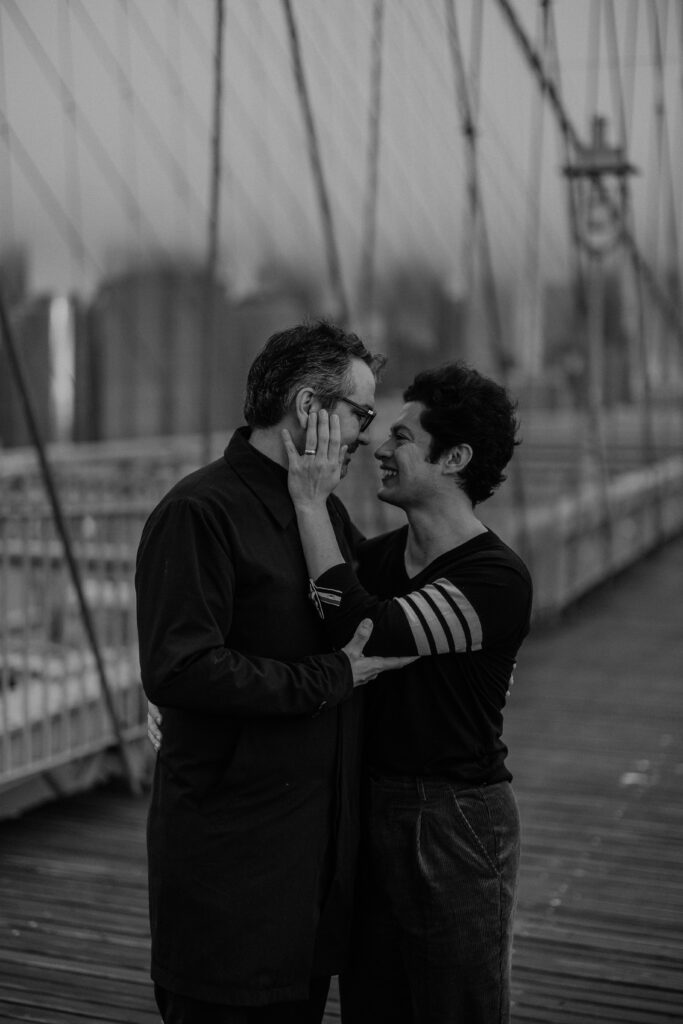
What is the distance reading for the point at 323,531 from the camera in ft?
5.30

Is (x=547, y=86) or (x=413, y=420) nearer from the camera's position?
(x=413, y=420)

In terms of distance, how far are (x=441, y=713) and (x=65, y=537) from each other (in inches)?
82.3

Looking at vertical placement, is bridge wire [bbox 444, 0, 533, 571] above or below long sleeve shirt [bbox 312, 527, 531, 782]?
above

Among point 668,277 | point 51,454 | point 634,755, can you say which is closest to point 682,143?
point 668,277

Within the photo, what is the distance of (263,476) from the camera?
64.6 inches

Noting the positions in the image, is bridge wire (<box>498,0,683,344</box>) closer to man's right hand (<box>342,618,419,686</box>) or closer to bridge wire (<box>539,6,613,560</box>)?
bridge wire (<box>539,6,613,560</box>)

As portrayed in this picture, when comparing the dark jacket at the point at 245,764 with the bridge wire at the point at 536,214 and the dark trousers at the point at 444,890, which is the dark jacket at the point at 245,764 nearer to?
the dark trousers at the point at 444,890

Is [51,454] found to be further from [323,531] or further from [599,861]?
[323,531]

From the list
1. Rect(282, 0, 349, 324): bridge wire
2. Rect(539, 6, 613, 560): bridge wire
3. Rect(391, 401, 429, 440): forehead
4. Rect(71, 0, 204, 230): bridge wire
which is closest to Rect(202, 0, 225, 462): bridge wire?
Rect(282, 0, 349, 324): bridge wire

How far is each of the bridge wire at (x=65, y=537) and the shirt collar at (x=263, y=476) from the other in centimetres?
172

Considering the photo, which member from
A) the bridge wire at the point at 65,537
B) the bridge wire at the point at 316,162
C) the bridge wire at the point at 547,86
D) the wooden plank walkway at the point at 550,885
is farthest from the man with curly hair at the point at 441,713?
the bridge wire at the point at 547,86

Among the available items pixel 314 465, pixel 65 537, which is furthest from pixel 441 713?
pixel 65 537

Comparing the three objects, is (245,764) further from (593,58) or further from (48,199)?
(593,58)

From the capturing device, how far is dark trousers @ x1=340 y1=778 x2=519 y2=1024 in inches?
65.6
